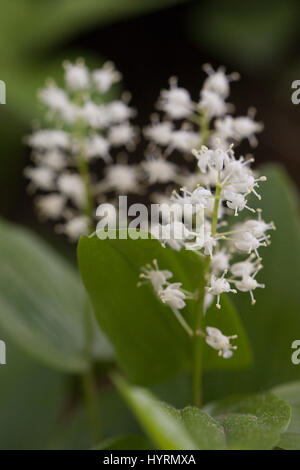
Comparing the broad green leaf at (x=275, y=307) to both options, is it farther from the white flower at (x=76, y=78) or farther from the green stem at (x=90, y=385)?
the white flower at (x=76, y=78)

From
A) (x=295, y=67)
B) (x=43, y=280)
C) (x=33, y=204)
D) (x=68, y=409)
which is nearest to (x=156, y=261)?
(x=43, y=280)

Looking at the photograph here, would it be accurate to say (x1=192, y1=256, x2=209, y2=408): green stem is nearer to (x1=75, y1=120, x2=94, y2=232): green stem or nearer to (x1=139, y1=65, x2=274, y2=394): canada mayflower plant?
(x1=139, y1=65, x2=274, y2=394): canada mayflower plant

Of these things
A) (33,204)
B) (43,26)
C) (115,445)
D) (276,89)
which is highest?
(43,26)

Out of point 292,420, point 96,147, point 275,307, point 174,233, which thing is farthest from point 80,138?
point 292,420

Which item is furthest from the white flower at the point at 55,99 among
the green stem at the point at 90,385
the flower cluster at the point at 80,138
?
the green stem at the point at 90,385

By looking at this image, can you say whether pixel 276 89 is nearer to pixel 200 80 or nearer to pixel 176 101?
pixel 200 80

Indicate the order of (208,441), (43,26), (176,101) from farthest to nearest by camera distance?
(43,26), (176,101), (208,441)

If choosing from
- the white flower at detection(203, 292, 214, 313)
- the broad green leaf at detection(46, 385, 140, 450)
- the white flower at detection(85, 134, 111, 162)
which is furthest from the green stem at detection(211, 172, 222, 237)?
the broad green leaf at detection(46, 385, 140, 450)
